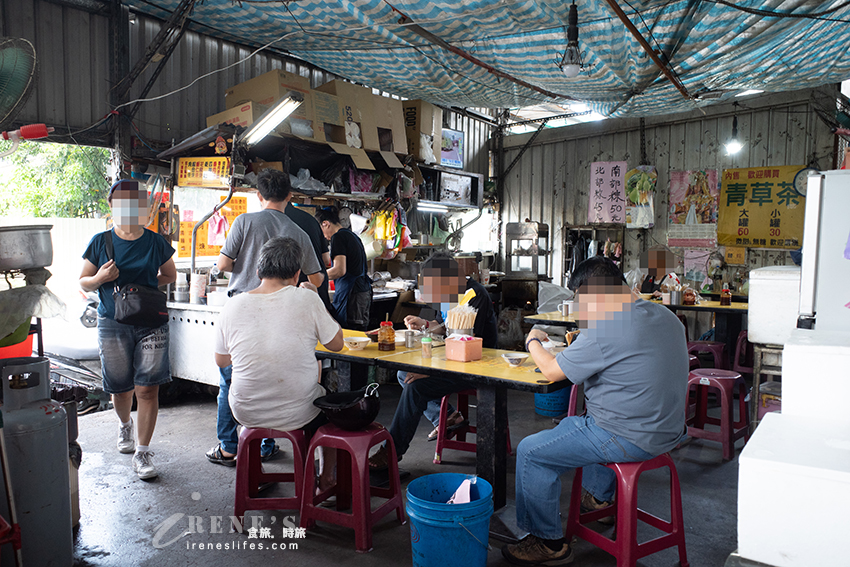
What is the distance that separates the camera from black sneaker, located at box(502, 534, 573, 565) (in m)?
2.68

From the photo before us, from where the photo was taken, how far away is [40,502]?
2418 mm

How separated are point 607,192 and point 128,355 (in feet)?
25.8

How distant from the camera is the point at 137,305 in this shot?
3.47 m

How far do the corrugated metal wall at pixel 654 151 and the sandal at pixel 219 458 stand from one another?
7251mm

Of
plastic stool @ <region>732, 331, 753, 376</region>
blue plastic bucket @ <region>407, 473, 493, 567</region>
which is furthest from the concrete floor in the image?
plastic stool @ <region>732, 331, 753, 376</region>

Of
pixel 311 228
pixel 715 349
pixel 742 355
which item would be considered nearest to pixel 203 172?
pixel 311 228

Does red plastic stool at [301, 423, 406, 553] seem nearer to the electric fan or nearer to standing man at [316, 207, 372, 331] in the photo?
the electric fan

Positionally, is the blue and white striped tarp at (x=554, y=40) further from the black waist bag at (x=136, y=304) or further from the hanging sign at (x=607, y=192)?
the hanging sign at (x=607, y=192)

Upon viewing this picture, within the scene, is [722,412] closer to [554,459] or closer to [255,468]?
[554,459]

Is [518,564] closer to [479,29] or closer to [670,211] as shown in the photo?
[479,29]

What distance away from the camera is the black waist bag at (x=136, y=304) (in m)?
3.47

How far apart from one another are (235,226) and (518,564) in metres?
2.70

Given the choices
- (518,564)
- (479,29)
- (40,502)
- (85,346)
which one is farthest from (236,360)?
(85,346)

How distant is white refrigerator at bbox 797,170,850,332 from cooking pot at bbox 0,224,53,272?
11.7 ft
